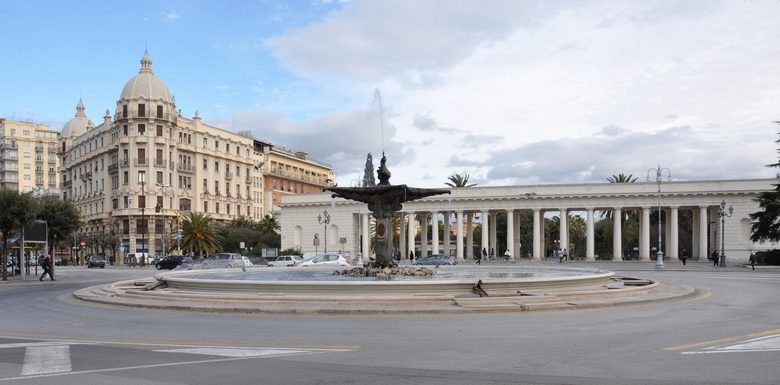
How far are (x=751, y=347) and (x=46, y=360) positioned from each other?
11896 mm

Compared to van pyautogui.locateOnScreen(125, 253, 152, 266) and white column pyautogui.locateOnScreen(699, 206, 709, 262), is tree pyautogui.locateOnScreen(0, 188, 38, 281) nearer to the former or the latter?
van pyautogui.locateOnScreen(125, 253, 152, 266)

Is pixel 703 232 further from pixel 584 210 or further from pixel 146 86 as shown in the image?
pixel 146 86

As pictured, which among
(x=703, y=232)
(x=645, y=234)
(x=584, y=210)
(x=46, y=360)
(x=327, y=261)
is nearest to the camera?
(x=46, y=360)

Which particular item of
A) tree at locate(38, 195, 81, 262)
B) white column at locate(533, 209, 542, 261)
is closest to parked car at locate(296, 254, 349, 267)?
tree at locate(38, 195, 81, 262)

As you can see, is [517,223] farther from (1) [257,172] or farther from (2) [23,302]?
(2) [23,302]

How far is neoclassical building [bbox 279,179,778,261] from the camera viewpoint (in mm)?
73375

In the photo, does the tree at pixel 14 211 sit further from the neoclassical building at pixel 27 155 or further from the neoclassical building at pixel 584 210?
the neoclassical building at pixel 27 155

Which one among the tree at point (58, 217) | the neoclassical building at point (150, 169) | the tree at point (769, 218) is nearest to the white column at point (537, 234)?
the tree at point (769, 218)

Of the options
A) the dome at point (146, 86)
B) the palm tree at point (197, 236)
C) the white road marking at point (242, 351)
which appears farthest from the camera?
the dome at point (146, 86)

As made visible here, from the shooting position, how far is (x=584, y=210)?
80.4 meters

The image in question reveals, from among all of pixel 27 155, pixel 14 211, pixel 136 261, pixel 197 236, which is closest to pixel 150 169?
pixel 136 261

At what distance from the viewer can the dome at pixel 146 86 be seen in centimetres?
9375

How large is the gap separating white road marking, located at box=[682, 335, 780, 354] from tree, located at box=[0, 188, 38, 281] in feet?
129

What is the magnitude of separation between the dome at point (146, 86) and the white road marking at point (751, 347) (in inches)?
3584
